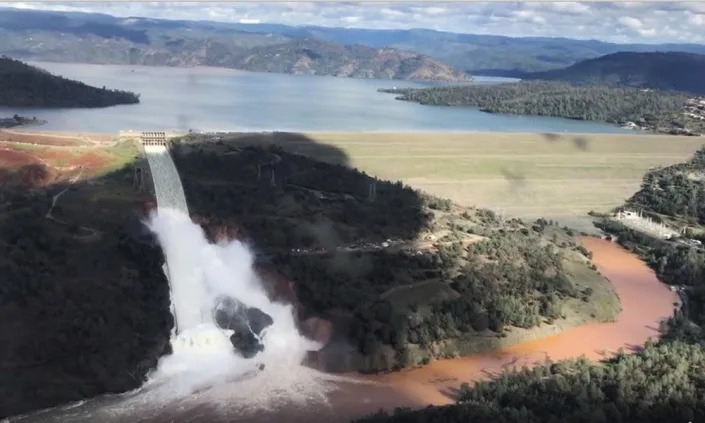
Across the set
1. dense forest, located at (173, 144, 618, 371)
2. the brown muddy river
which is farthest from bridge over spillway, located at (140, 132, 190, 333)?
the brown muddy river

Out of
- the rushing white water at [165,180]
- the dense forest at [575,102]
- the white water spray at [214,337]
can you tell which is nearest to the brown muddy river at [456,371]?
the white water spray at [214,337]

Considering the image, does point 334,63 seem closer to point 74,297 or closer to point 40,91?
point 40,91

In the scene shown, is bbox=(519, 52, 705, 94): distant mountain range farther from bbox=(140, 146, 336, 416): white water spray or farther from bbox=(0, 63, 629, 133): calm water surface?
bbox=(140, 146, 336, 416): white water spray

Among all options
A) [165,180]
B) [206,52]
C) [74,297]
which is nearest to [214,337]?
[74,297]

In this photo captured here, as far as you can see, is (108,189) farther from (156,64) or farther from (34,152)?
(156,64)

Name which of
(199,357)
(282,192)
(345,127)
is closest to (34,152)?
(282,192)

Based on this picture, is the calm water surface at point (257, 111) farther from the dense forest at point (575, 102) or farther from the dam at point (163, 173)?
the dam at point (163, 173)
